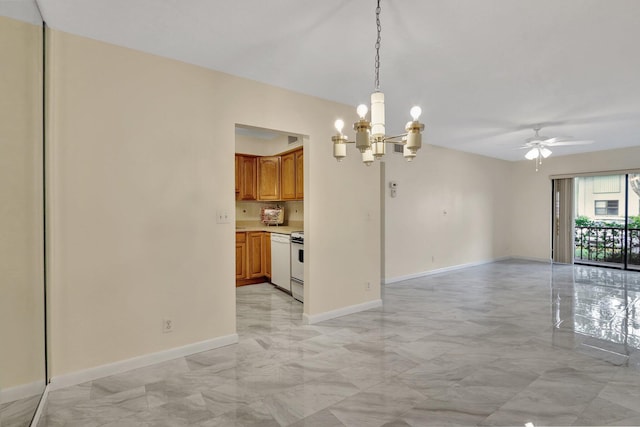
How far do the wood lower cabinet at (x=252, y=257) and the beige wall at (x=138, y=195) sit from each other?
227cm

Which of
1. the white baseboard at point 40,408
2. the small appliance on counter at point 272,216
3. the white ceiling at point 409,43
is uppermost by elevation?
the white ceiling at point 409,43

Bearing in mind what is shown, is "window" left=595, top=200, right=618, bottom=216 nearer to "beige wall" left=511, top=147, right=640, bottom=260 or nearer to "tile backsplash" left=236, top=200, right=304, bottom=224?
"beige wall" left=511, top=147, right=640, bottom=260

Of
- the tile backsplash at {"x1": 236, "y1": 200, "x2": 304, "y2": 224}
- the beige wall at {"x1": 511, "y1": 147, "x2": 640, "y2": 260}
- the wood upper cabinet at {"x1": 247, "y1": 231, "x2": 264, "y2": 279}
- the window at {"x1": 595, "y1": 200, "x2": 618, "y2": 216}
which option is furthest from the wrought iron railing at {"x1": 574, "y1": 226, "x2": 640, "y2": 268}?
the wood upper cabinet at {"x1": 247, "y1": 231, "x2": 264, "y2": 279}

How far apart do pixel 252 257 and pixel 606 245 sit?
8.12m

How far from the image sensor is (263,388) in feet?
7.61

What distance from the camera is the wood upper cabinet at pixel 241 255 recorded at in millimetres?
5324

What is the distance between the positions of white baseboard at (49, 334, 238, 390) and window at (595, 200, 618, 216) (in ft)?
28.0

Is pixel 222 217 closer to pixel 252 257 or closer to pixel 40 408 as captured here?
pixel 40 408

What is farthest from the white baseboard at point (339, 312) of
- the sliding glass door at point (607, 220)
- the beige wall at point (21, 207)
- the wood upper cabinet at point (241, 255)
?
the sliding glass door at point (607, 220)

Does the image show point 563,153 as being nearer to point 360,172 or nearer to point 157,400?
point 360,172

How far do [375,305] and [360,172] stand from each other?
1820 millimetres

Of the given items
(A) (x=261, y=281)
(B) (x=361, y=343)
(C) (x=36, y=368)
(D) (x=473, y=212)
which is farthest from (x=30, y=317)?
(D) (x=473, y=212)

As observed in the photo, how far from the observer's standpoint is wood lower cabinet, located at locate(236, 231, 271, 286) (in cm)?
535

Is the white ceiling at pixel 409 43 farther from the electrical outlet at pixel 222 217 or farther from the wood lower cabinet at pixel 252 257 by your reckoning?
the wood lower cabinet at pixel 252 257
